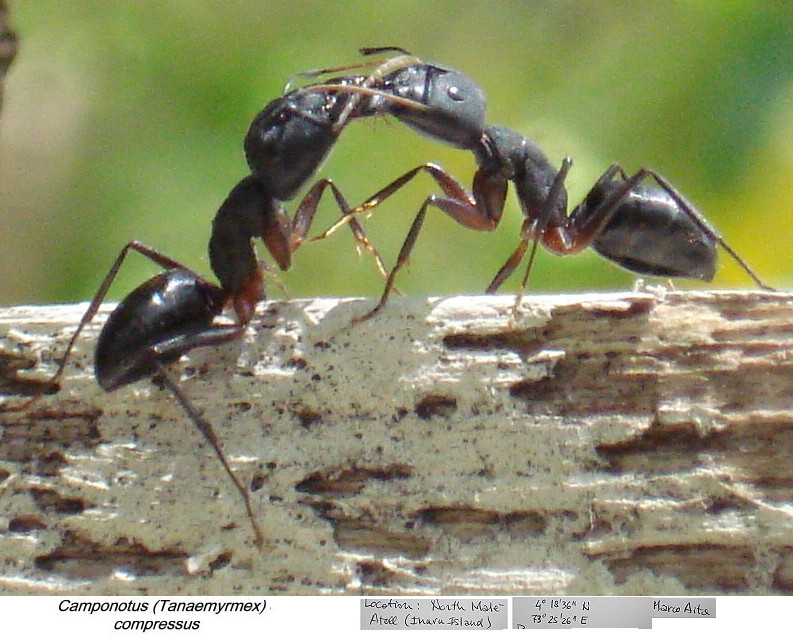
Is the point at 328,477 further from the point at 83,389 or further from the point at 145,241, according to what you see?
A: the point at 145,241

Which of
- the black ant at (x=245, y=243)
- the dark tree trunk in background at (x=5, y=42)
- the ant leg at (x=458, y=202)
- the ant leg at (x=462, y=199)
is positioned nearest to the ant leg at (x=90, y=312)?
the black ant at (x=245, y=243)

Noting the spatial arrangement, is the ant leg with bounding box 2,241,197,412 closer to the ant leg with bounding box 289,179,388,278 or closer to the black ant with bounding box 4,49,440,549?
the black ant with bounding box 4,49,440,549

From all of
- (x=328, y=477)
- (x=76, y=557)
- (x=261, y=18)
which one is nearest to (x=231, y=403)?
(x=328, y=477)

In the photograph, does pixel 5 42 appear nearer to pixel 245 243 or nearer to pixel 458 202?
pixel 245 243
